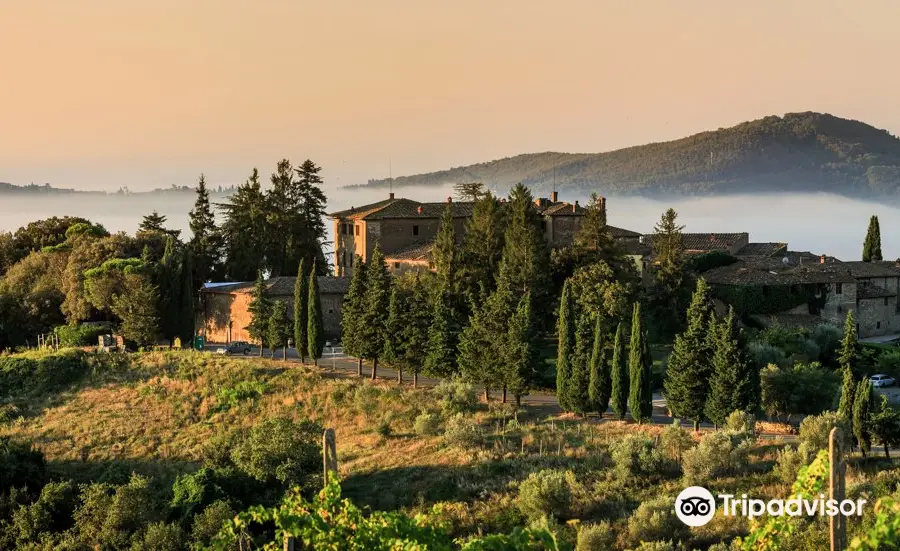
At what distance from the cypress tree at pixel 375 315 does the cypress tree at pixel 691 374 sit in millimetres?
15754

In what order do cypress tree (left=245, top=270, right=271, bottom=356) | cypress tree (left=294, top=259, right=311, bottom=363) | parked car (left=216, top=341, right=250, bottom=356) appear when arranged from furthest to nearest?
cypress tree (left=245, top=270, right=271, bottom=356) → parked car (left=216, top=341, right=250, bottom=356) → cypress tree (left=294, top=259, right=311, bottom=363)

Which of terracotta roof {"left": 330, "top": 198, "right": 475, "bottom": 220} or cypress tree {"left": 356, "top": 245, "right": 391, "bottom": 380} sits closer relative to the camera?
cypress tree {"left": 356, "top": 245, "right": 391, "bottom": 380}

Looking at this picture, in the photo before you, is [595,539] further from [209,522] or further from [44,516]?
[44,516]

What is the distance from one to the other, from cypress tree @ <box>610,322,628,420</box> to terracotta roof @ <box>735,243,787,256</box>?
38873 millimetres

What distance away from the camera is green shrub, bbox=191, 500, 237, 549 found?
30.2 meters

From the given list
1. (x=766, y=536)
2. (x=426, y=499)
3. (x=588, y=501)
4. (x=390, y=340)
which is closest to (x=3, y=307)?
(x=390, y=340)

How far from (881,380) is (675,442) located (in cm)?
2046

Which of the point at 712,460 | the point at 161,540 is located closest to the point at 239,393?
the point at 161,540

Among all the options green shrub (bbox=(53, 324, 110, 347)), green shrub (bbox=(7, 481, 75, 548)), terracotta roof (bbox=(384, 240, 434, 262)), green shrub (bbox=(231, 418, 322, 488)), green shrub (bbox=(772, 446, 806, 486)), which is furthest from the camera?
terracotta roof (bbox=(384, 240, 434, 262))

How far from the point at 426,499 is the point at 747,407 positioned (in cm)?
1394

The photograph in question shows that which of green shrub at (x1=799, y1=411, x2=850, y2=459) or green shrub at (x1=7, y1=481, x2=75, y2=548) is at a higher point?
green shrub at (x1=799, y1=411, x2=850, y2=459)

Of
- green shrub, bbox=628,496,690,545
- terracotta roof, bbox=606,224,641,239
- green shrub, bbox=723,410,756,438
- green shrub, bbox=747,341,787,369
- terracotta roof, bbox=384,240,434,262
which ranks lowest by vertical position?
green shrub, bbox=628,496,690,545

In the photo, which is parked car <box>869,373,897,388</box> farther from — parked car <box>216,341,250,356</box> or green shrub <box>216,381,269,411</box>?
parked car <box>216,341,250,356</box>

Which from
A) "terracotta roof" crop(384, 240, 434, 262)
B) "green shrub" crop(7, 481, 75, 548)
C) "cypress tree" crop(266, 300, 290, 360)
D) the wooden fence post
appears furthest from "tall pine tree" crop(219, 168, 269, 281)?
the wooden fence post
